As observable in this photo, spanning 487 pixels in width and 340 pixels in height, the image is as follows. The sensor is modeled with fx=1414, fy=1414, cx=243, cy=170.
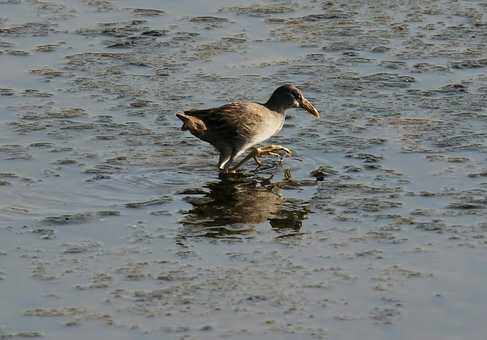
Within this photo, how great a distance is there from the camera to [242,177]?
474 inches

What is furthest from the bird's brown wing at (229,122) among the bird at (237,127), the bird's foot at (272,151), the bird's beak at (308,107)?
the bird's beak at (308,107)

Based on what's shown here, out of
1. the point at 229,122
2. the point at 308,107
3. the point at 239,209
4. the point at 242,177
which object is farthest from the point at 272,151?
the point at 239,209

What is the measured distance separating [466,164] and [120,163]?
2.89m

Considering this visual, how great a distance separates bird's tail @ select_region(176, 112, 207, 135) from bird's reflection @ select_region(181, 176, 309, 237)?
0.46m

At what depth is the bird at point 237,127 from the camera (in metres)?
11.9

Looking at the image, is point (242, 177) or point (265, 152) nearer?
point (242, 177)

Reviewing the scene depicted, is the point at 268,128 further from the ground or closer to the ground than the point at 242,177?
further from the ground

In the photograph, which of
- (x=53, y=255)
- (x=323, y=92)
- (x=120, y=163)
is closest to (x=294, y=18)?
(x=323, y=92)

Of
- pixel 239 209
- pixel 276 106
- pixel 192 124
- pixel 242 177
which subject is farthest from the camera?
pixel 276 106

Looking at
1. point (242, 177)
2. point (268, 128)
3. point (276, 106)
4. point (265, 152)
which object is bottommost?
point (242, 177)

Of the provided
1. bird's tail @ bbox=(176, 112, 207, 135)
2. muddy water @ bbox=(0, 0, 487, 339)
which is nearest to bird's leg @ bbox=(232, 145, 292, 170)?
muddy water @ bbox=(0, 0, 487, 339)

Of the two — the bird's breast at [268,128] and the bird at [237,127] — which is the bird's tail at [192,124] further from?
the bird's breast at [268,128]

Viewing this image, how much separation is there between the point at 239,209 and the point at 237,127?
108cm

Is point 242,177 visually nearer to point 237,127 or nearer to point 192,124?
point 237,127
